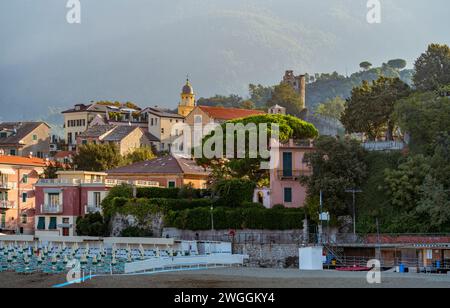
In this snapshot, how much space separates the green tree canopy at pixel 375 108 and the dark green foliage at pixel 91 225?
851 inches

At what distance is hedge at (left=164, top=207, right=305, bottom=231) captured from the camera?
62469 millimetres

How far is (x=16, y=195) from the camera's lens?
88.8m

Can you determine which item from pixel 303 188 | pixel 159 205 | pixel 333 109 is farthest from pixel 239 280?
pixel 333 109

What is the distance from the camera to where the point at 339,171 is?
62.0 metres

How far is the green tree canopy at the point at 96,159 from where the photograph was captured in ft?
299

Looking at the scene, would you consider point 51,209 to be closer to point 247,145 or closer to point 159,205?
point 159,205

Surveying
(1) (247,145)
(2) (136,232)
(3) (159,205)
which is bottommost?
(2) (136,232)

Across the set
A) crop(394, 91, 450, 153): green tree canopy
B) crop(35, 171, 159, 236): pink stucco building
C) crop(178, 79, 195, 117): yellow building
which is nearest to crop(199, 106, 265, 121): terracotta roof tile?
crop(178, 79, 195, 117): yellow building

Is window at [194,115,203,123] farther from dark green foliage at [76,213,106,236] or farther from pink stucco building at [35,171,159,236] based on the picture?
dark green foliage at [76,213,106,236]

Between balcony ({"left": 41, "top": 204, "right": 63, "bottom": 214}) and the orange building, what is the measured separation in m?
9.82

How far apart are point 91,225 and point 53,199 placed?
7508 millimetres
